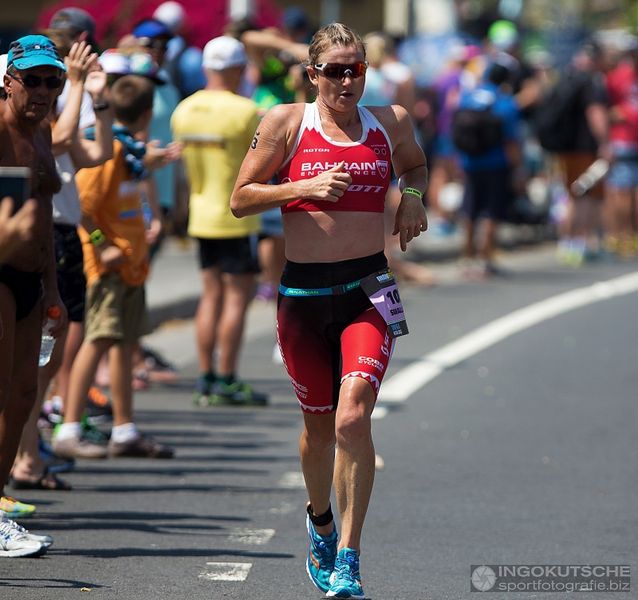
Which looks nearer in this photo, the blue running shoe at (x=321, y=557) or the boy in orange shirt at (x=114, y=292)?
the blue running shoe at (x=321, y=557)

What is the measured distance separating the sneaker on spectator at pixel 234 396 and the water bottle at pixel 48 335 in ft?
11.3

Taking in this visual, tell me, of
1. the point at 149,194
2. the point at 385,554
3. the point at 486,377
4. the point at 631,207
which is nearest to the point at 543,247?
the point at 631,207

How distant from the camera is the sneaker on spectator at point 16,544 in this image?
6.52 m

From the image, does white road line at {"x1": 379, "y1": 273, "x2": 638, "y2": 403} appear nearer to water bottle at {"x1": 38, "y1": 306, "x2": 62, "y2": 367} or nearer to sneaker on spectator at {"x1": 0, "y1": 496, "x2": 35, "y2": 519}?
sneaker on spectator at {"x1": 0, "y1": 496, "x2": 35, "y2": 519}

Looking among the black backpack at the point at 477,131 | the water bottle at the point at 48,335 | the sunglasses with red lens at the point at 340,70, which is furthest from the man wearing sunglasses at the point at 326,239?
the black backpack at the point at 477,131

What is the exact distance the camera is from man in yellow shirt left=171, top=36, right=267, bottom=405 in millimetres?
10211

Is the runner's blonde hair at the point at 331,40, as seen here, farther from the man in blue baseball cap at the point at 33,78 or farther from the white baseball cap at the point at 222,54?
the white baseball cap at the point at 222,54

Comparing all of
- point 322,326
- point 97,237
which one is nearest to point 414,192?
point 322,326

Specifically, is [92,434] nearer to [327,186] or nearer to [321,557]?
[321,557]

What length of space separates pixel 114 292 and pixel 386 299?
301 cm

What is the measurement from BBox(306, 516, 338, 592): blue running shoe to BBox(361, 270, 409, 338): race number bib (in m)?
0.80

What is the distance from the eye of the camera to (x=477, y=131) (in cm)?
1691

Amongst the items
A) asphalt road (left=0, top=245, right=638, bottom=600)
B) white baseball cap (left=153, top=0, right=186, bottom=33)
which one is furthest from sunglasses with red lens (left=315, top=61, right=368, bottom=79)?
white baseball cap (left=153, top=0, right=186, bottom=33)

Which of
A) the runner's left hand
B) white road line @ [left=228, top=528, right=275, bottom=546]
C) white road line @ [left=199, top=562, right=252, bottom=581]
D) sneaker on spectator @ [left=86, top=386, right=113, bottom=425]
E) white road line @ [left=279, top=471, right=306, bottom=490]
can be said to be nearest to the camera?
the runner's left hand
